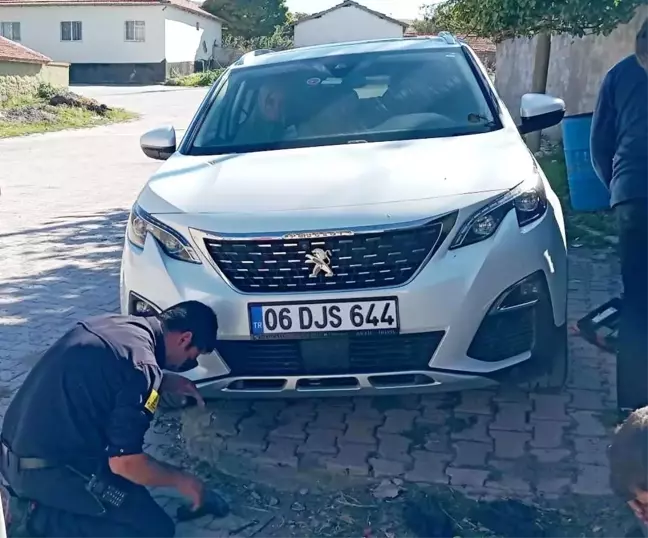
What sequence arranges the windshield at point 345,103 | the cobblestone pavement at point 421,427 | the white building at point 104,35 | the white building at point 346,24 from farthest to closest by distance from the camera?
the white building at point 346,24, the white building at point 104,35, the windshield at point 345,103, the cobblestone pavement at point 421,427

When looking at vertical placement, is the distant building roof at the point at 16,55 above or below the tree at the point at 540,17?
below

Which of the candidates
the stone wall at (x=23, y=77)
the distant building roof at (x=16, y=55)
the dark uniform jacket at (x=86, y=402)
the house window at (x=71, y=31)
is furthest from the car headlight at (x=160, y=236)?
the house window at (x=71, y=31)

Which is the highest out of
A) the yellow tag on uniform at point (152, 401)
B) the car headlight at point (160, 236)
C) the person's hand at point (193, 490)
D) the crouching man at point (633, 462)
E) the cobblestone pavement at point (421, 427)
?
the car headlight at point (160, 236)

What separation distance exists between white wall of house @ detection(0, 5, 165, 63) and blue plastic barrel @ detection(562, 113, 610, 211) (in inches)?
1765

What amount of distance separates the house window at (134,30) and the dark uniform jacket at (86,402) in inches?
1930

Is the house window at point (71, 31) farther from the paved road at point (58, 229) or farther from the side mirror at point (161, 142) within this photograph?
the side mirror at point (161, 142)

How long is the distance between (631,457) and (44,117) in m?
24.5

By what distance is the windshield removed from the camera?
14.8 ft

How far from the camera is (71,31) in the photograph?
50.0 metres

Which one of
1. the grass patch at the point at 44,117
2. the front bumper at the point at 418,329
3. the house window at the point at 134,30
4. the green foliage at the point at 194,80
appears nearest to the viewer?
the front bumper at the point at 418,329

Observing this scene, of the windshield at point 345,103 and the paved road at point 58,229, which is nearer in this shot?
the windshield at point 345,103

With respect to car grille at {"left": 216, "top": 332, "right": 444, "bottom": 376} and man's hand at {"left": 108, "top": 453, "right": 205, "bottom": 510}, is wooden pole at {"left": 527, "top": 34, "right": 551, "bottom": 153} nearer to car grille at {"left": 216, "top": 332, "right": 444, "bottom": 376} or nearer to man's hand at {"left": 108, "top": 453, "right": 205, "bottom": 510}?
car grille at {"left": 216, "top": 332, "right": 444, "bottom": 376}

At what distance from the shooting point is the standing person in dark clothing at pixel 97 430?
284 cm

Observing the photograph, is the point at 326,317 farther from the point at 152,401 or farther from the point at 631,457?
the point at 631,457
